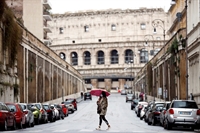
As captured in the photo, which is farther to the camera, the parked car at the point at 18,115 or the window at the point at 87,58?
the window at the point at 87,58

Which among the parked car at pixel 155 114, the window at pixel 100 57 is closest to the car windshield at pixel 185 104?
the parked car at pixel 155 114

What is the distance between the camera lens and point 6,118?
89.7ft

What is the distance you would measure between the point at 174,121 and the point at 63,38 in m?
141

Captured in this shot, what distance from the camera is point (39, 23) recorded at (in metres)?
91.4

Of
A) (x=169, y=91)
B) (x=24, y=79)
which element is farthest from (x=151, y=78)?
(x=24, y=79)

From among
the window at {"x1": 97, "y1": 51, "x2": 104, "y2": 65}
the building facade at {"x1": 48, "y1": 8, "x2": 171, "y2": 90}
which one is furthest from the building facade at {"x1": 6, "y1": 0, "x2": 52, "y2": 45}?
the window at {"x1": 97, "y1": 51, "x2": 104, "y2": 65}

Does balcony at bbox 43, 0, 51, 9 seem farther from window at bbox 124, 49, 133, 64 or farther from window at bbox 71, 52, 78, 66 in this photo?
window at bbox 71, 52, 78, 66

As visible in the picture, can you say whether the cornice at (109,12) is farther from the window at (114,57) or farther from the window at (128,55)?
the window at (114,57)

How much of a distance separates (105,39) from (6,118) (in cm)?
13812

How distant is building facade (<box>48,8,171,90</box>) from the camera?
6216 inches

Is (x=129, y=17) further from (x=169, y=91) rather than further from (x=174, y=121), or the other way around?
(x=174, y=121)

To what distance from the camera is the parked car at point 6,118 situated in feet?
86.8

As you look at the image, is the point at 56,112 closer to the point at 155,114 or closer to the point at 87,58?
the point at 155,114

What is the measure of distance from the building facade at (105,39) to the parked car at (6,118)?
125222 millimetres
